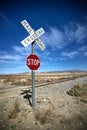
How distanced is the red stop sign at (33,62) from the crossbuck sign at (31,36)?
588mm

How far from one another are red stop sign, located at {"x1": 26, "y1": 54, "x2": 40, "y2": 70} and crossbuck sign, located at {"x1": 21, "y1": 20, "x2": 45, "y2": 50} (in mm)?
588

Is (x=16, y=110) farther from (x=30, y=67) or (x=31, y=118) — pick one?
(x=30, y=67)

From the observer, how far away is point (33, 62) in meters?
6.00

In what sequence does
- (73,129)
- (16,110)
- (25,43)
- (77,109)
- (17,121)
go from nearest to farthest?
(73,129) → (17,121) → (25,43) → (16,110) → (77,109)

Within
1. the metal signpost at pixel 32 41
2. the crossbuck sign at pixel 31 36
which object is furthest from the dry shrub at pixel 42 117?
the crossbuck sign at pixel 31 36

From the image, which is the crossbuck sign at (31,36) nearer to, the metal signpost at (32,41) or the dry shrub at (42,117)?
the metal signpost at (32,41)

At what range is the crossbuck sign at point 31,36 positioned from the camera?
19.0 feet

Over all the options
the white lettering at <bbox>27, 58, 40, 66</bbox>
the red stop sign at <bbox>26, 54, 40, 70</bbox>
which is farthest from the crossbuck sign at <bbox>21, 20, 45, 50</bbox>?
the white lettering at <bbox>27, 58, 40, 66</bbox>

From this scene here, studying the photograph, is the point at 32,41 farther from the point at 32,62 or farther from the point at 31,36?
the point at 32,62

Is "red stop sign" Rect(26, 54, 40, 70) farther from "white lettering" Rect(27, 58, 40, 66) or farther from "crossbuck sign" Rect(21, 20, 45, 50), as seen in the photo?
"crossbuck sign" Rect(21, 20, 45, 50)

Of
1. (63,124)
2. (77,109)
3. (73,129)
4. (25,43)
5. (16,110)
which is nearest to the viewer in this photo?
(73,129)

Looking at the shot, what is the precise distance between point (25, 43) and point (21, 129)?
11.1ft

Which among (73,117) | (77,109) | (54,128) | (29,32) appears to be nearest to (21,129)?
(54,128)

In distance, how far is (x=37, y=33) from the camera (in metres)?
6.23
